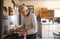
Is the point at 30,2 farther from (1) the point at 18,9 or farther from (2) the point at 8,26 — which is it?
(2) the point at 8,26

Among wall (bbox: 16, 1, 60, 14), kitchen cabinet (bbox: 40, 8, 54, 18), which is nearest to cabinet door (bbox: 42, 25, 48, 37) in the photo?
kitchen cabinet (bbox: 40, 8, 54, 18)

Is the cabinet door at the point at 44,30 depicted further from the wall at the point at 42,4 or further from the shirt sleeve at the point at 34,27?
the wall at the point at 42,4

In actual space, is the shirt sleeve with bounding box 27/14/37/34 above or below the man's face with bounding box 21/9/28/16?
below

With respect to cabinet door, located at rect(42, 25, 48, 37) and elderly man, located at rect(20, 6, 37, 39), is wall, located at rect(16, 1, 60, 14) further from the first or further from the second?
cabinet door, located at rect(42, 25, 48, 37)

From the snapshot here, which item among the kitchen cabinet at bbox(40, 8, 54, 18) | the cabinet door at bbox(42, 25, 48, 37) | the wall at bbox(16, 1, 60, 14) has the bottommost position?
the cabinet door at bbox(42, 25, 48, 37)

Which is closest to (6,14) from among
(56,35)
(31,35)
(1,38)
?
(1,38)

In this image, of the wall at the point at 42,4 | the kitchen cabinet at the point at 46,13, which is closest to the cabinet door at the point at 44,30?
the kitchen cabinet at the point at 46,13

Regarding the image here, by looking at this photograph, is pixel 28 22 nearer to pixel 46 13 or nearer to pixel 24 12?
pixel 24 12

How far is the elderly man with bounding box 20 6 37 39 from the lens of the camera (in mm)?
2057

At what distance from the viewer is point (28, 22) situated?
6.78 feet

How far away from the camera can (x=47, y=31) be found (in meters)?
2.27

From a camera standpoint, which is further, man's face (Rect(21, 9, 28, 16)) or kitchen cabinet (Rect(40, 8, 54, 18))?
kitchen cabinet (Rect(40, 8, 54, 18))

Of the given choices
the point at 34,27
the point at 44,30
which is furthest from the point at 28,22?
the point at 44,30

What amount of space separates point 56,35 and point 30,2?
2.49 ft
